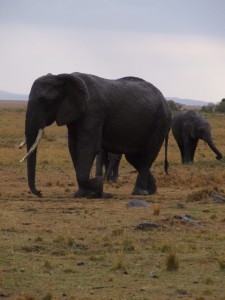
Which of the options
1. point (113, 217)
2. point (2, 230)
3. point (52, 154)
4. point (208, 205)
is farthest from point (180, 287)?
point (52, 154)

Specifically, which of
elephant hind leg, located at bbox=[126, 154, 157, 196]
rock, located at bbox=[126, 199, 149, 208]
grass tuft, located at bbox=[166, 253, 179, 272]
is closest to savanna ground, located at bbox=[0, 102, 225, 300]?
grass tuft, located at bbox=[166, 253, 179, 272]

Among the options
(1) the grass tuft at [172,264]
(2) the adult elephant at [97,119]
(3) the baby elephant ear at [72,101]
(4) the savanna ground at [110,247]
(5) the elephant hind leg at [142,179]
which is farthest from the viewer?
(5) the elephant hind leg at [142,179]

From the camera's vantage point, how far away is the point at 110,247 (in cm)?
1180

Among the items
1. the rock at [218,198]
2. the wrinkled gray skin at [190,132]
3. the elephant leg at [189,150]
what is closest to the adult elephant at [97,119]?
the rock at [218,198]

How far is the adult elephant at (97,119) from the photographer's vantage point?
1748 cm

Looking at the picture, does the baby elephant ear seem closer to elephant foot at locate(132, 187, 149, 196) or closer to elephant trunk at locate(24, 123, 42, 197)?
elephant trunk at locate(24, 123, 42, 197)

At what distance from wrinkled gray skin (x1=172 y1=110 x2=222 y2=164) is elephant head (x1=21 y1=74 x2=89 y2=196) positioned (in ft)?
43.9

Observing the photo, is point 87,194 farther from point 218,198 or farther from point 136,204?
point 218,198

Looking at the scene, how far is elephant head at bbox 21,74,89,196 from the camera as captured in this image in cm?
1733

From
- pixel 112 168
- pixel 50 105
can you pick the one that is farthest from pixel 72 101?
pixel 112 168

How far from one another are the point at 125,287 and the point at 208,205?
762cm

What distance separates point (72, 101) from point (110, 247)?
20.7ft

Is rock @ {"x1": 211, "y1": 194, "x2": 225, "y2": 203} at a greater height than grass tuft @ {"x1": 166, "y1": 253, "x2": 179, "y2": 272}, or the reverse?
grass tuft @ {"x1": 166, "y1": 253, "x2": 179, "y2": 272}

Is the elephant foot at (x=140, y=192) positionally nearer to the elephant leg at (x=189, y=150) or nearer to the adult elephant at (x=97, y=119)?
the adult elephant at (x=97, y=119)
